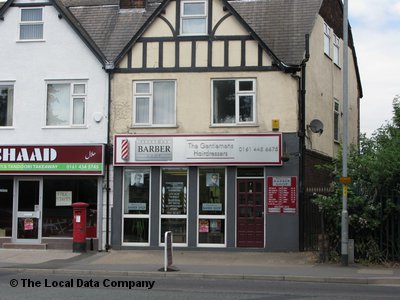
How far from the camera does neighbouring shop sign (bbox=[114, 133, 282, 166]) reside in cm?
1852

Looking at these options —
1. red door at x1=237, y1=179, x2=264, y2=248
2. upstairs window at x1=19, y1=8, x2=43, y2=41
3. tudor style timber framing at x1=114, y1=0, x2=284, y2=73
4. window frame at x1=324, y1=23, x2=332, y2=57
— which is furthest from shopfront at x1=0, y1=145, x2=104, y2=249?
window frame at x1=324, y1=23, x2=332, y2=57

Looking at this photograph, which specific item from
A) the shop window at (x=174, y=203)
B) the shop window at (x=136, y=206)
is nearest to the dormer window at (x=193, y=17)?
the shop window at (x=174, y=203)

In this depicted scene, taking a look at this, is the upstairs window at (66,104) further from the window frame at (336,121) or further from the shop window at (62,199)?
the window frame at (336,121)

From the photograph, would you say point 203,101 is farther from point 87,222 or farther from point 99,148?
point 87,222

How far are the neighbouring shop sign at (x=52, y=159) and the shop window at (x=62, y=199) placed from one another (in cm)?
59

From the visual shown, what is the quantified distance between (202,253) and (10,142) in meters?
7.53

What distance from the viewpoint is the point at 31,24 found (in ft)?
67.4

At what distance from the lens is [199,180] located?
19.1m

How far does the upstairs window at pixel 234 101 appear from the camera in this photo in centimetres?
1912

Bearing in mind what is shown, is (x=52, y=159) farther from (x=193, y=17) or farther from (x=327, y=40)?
(x=327, y=40)

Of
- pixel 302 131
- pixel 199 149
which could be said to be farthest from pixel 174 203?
pixel 302 131

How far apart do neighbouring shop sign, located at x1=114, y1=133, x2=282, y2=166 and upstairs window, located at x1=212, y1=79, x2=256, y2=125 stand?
75 cm

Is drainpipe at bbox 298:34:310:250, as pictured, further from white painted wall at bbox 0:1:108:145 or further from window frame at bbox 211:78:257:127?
white painted wall at bbox 0:1:108:145

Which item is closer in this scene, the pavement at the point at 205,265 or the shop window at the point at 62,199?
the pavement at the point at 205,265
